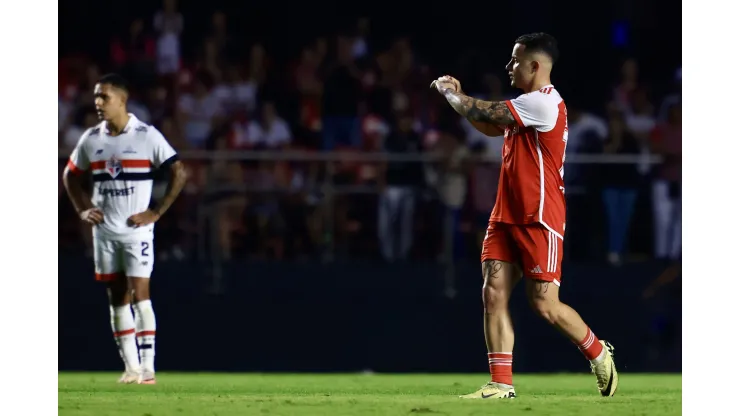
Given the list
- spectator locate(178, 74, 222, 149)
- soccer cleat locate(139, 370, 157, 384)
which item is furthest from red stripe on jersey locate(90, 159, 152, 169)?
spectator locate(178, 74, 222, 149)

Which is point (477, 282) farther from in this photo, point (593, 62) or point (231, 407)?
point (231, 407)

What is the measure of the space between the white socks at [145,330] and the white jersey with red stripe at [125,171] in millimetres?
522

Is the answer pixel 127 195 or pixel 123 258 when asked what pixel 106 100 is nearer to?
pixel 127 195

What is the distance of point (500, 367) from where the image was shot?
9086 millimetres

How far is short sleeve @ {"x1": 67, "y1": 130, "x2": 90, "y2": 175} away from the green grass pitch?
1.61m

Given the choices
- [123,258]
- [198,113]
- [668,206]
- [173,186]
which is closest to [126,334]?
[123,258]

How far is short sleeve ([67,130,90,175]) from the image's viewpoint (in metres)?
11.5

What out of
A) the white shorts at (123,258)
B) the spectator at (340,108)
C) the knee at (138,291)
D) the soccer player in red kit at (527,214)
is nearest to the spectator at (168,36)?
the spectator at (340,108)

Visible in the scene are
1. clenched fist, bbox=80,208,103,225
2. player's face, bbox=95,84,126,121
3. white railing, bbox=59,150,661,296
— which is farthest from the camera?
white railing, bbox=59,150,661,296

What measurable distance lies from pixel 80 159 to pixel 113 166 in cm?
39

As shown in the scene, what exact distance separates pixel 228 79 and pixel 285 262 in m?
2.44

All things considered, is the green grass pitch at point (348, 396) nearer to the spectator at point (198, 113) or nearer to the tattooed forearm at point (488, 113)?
the tattooed forearm at point (488, 113)

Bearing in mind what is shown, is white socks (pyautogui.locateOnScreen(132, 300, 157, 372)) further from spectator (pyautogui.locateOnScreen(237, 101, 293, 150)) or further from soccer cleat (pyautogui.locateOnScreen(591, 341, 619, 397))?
spectator (pyautogui.locateOnScreen(237, 101, 293, 150))
